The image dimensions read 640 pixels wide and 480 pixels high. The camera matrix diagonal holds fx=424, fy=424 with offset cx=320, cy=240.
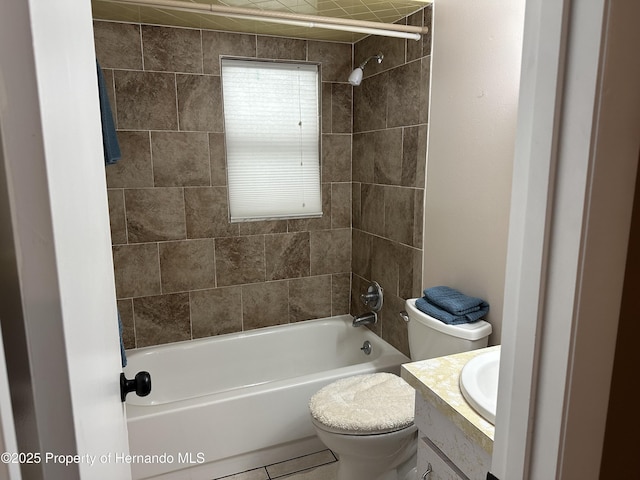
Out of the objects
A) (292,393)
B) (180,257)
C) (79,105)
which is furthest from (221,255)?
(79,105)

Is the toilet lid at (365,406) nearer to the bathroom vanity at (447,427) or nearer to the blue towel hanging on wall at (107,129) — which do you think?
the bathroom vanity at (447,427)

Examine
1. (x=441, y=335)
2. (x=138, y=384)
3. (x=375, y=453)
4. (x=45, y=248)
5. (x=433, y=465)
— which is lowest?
(x=375, y=453)

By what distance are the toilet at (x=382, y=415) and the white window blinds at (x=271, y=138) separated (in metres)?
1.21

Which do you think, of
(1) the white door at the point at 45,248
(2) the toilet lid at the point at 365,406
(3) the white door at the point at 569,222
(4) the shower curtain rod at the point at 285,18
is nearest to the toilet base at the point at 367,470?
(2) the toilet lid at the point at 365,406

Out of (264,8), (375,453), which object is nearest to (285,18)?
(264,8)

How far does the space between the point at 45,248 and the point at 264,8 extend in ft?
6.98

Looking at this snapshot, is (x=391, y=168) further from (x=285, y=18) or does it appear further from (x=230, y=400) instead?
(x=230, y=400)

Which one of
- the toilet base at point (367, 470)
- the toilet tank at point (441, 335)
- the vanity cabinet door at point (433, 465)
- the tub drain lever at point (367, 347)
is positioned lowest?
the toilet base at point (367, 470)

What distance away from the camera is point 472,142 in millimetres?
1848

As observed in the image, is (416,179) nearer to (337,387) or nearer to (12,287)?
(337,387)

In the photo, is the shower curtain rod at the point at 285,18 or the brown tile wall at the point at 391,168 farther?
the brown tile wall at the point at 391,168

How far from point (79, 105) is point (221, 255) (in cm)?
213

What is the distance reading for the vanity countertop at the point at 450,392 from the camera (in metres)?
0.95

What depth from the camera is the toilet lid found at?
65.1 inches
